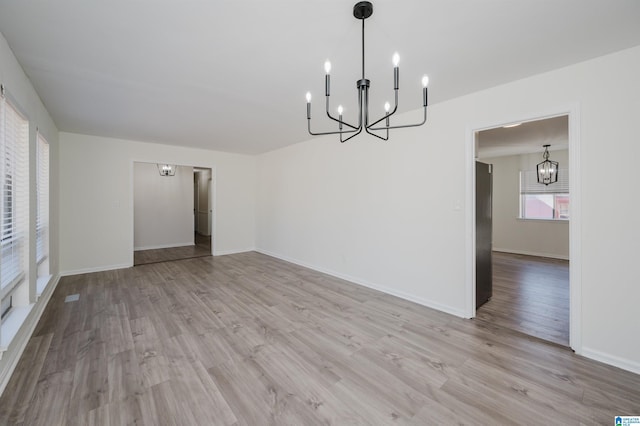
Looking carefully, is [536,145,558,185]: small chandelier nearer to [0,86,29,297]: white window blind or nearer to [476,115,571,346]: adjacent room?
[476,115,571,346]: adjacent room

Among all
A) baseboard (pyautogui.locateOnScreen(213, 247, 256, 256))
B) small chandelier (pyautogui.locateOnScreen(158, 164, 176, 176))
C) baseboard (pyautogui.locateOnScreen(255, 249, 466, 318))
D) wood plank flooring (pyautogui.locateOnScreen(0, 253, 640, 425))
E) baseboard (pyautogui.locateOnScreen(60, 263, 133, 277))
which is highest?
small chandelier (pyautogui.locateOnScreen(158, 164, 176, 176))

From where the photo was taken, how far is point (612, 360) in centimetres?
220

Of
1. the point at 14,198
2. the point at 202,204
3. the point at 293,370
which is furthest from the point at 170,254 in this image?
the point at 293,370

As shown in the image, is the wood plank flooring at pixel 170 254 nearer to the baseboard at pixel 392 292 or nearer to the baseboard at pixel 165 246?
the baseboard at pixel 165 246

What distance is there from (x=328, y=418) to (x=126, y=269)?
207 inches

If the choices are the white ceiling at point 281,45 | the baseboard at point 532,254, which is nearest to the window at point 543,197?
the baseboard at point 532,254

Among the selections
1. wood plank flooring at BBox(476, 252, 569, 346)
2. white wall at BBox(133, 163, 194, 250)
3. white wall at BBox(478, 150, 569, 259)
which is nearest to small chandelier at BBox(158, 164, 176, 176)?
white wall at BBox(133, 163, 194, 250)

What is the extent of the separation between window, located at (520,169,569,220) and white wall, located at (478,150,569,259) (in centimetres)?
13

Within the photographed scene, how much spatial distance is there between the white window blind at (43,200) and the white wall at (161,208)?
3.38 m

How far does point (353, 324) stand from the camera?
9.64 ft

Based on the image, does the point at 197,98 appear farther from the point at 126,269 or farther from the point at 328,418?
the point at 126,269

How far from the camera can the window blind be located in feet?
20.8

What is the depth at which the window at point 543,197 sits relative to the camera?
640cm

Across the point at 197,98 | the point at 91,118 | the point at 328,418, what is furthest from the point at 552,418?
the point at 91,118
